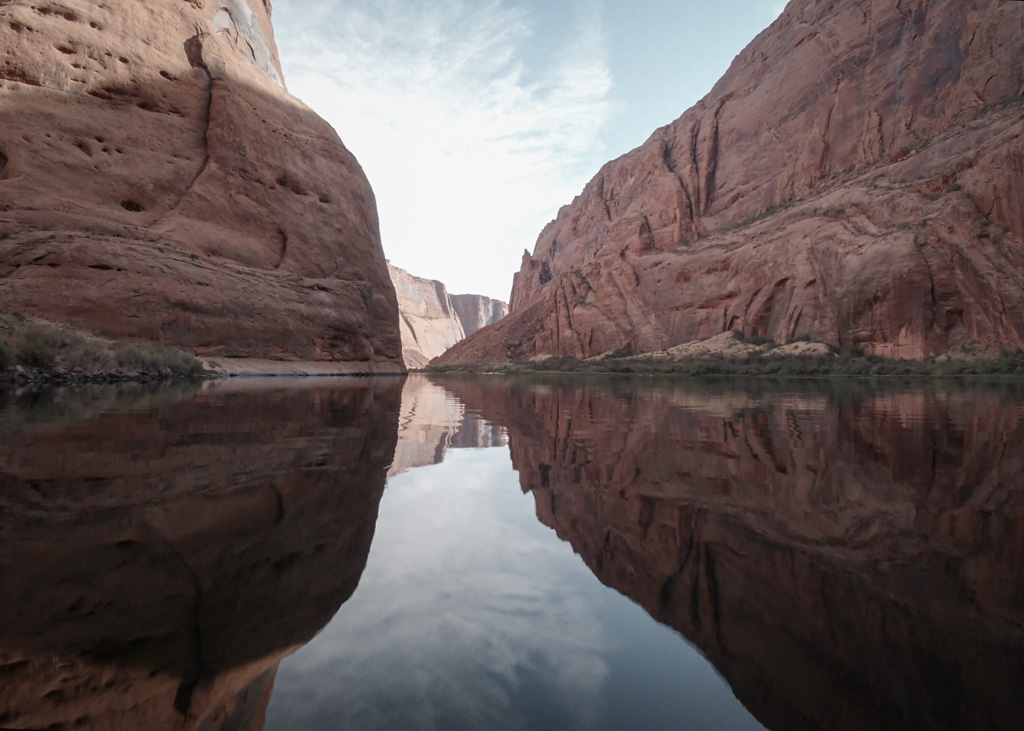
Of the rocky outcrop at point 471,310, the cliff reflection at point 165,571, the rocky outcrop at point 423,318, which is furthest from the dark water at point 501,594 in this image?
the rocky outcrop at point 471,310

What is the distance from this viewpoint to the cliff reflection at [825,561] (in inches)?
47.1

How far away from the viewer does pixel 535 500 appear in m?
3.07

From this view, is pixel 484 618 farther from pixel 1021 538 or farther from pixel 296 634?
pixel 1021 538

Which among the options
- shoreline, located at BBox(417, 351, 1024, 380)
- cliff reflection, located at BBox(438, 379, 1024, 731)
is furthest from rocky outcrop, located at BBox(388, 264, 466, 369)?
cliff reflection, located at BBox(438, 379, 1024, 731)

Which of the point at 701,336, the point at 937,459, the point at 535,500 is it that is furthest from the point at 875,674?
the point at 701,336

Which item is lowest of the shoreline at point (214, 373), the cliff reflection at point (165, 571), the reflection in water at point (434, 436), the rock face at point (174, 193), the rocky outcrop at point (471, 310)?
the reflection in water at point (434, 436)

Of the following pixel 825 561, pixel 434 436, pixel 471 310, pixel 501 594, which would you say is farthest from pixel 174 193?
pixel 471 310

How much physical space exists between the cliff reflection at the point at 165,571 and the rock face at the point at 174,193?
1515 centimetres

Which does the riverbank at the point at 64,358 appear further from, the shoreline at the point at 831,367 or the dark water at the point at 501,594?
the shoreline at the point at 831,367

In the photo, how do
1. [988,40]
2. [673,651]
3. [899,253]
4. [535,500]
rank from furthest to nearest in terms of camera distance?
[988,40], [899,253], [535,500], [673,651]

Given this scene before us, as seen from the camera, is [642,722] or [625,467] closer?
[642,722]

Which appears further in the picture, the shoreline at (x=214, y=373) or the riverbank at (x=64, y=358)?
the shoreline at (x=214, y=373)

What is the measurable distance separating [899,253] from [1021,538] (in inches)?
1194

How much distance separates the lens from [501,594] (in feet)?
5.77
